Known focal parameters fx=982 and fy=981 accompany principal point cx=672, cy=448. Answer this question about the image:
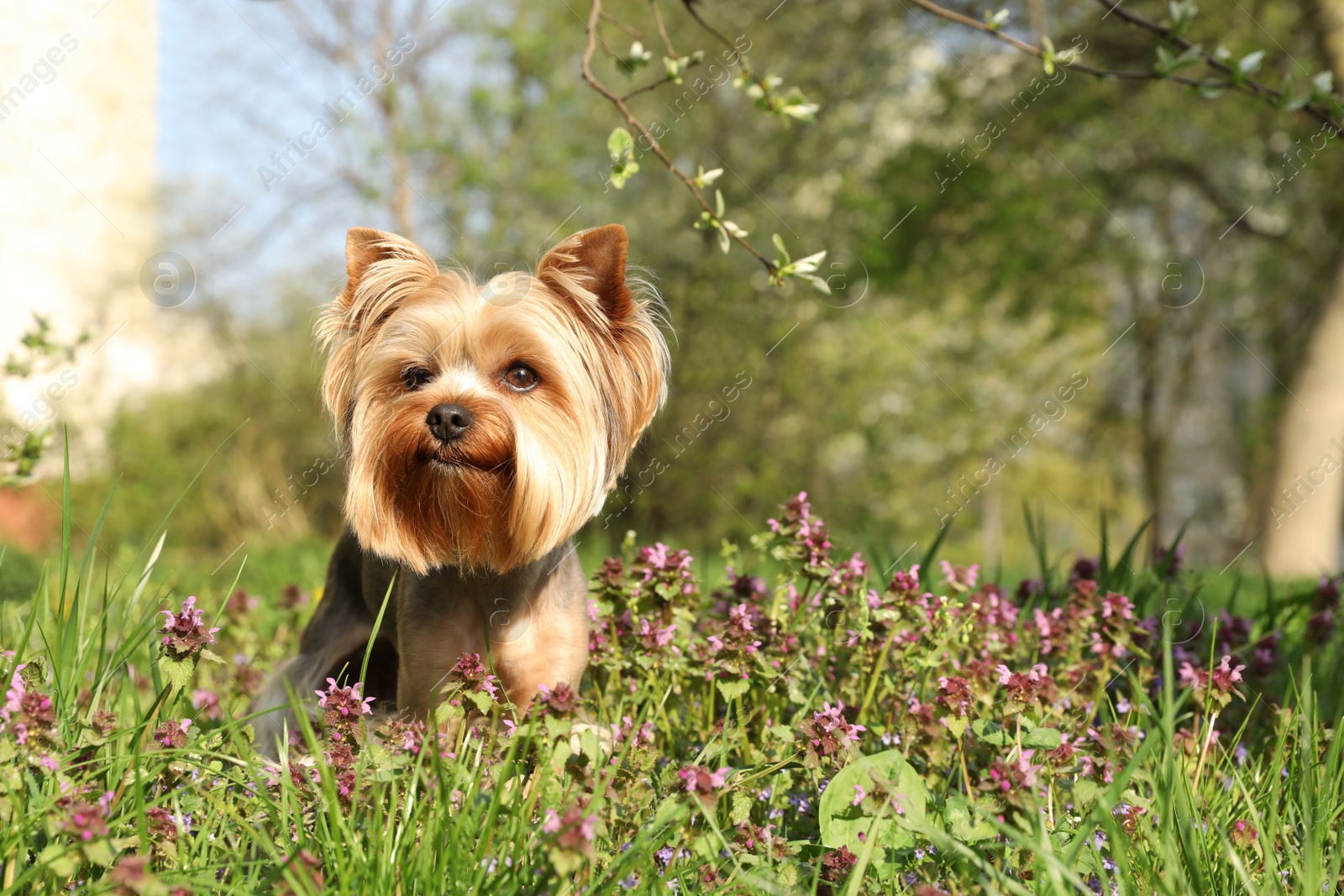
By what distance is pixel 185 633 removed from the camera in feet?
8.46

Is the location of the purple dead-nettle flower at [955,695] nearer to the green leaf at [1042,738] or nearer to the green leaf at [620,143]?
the green leaf at [1042,738]

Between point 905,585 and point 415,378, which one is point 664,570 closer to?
point 905,585

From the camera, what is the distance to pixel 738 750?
3344mm

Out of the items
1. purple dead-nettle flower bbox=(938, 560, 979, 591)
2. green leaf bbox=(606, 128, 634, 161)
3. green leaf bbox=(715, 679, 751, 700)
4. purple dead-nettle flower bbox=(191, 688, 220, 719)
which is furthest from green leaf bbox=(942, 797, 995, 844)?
purple dead-nettle flower bbox=(191, 688, 220, 719)

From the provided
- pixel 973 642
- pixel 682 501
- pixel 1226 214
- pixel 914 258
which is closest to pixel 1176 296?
pixel 1226 214

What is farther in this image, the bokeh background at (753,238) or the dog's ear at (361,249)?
the bokeh background at (753,238)

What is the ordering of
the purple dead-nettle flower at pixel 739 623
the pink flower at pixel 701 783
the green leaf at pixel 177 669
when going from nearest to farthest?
the pink flower at pixel 701 783 < the green leaf at pixel 177 669 < the purple dead-nettle flower at pixel 739 623

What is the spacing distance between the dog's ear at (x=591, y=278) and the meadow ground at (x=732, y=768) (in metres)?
Answer: 0.93

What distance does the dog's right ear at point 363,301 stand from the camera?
357 centimetres

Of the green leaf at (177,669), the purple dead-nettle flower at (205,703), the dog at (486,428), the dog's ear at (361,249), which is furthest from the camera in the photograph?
the purple dead-nettle flower at (205,703)

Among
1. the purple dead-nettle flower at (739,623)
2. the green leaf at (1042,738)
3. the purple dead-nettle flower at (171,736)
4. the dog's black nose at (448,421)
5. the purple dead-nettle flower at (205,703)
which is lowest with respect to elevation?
the purple dead-nettle flower at (205,703)

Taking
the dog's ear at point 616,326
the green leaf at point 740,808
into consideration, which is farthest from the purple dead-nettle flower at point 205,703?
the green leaf at point 740,808

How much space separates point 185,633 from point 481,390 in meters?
1.27

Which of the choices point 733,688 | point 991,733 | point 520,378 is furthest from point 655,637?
point 991,733
